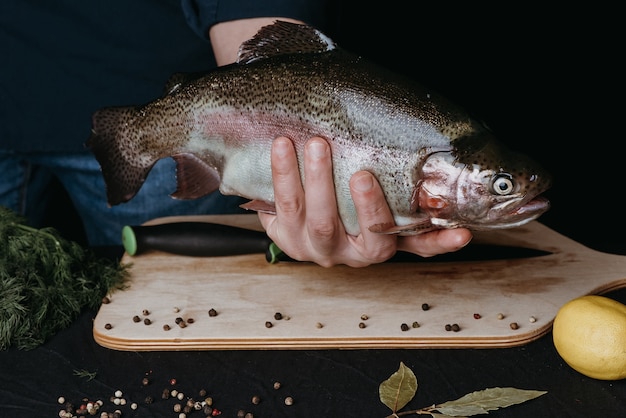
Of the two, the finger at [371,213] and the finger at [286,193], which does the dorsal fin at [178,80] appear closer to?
the finger at [286,193]

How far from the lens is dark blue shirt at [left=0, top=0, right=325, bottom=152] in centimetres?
201

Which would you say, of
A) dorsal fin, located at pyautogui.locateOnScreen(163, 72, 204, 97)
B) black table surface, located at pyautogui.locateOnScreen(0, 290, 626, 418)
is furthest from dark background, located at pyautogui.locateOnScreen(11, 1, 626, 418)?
dorsal fin, located at pyautogui.locateOnScreen(163, 72, 204, 97)

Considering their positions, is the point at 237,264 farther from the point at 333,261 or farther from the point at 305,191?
the point at 305,191

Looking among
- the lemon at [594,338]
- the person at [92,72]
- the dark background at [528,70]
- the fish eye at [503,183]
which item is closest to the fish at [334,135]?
the fish eye at [503,183]

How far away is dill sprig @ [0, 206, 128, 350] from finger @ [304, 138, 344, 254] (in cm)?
49

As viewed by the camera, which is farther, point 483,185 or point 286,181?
point 286,181

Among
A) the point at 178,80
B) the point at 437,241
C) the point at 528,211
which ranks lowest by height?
the point at 437,241

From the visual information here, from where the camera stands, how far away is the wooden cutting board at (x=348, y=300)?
141 cm

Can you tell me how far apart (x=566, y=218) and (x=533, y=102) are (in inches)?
18.8

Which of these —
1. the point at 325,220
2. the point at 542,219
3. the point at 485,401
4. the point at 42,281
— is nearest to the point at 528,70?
the point at 542,219

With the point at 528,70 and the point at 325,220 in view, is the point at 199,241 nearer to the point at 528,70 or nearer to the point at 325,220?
the point at 325,220

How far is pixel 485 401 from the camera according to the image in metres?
1.22

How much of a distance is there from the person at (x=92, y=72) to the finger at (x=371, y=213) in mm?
542

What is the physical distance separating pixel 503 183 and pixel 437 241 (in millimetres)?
224
